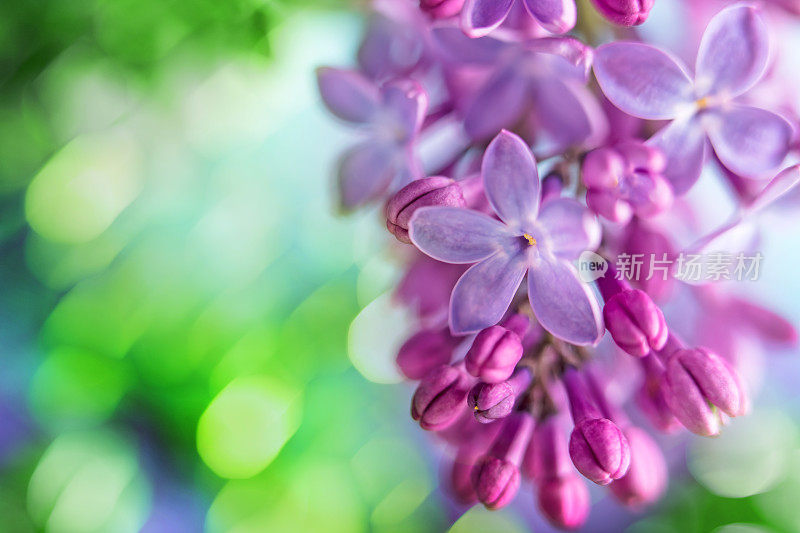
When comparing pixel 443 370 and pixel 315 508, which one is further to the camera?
pixel 315 508

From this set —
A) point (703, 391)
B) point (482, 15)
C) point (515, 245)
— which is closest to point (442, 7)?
point (482, 15)

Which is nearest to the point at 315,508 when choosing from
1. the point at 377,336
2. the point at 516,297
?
the point at 377,336

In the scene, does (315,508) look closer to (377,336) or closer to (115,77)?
(377,336)

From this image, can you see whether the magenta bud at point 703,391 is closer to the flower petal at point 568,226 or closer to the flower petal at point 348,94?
the flower petal at point 568,226

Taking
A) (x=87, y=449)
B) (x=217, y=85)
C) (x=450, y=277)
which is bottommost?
(x=87, y=449)

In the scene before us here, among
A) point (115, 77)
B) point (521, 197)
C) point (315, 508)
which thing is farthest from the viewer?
point (315, 508)

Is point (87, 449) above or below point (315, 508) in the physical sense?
above

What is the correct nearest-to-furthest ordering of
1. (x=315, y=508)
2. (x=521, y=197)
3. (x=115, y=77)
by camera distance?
1. (x=521, y=197)
2. (x=115, y=77)
3. (x=315, y=508)
